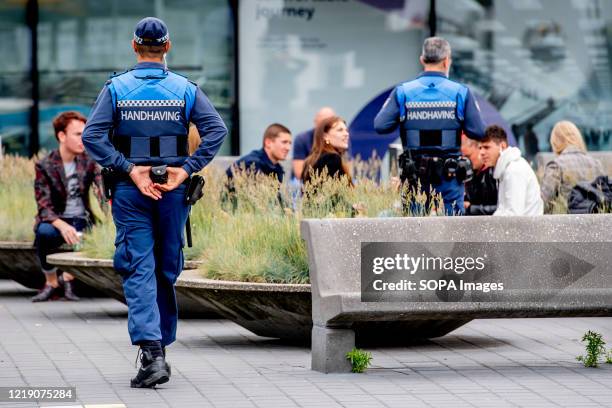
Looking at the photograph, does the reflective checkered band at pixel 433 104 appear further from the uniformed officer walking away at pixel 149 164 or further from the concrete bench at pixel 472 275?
the uniformed officer walking away at pixel 149 164

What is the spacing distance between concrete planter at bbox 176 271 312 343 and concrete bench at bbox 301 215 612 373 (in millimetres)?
610

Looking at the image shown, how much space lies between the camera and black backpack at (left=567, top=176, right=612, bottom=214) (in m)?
11.8

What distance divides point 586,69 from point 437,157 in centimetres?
992

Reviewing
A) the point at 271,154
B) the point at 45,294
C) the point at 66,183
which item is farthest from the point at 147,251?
the point at 45,294

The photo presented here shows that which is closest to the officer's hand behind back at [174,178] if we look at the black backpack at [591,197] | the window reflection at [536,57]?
the black backpack at [591,197]

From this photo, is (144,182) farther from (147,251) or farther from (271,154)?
(271,154)

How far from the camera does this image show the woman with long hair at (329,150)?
11508 mm

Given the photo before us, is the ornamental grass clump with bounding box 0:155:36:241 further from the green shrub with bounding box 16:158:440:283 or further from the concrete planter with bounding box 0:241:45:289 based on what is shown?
the green shrub with bounding box 16:158:440:283

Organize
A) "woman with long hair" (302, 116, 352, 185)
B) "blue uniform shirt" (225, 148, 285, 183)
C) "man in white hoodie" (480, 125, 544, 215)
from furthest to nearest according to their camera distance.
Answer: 1. "blue uniform shirt" (225, 148, 285, 183)
2. "man in white hoodie" (480, 125, 544, 215)
3. "woman with long hair" (302, 116, 352, 185)

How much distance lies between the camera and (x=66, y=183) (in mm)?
12812

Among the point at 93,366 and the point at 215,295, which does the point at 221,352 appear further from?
the point at 93,366

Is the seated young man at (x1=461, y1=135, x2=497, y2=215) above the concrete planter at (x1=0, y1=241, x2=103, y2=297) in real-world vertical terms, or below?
above

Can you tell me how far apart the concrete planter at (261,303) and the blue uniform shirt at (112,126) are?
47.8 inches

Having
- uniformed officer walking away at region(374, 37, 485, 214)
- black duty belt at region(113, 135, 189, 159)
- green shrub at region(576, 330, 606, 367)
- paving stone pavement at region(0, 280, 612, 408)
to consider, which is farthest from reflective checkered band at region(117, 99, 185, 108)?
uniformed officer walking away at region(374, 37, 485, 214)
